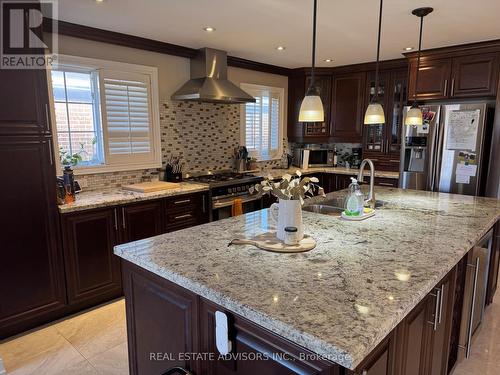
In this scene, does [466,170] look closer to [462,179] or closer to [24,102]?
[462,179]

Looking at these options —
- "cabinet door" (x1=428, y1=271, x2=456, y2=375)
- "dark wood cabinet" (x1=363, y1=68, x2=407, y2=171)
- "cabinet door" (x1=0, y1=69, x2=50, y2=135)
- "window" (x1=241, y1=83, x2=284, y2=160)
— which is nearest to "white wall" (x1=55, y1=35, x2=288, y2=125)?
"window" (x1=241, y1=83, x2=284, y2=160)

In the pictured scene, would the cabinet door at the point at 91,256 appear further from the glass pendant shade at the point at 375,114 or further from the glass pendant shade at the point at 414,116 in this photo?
the glass pendant shade at the point at 414,116

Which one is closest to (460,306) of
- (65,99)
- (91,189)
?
(91,189)

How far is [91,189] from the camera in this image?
11.0 feet

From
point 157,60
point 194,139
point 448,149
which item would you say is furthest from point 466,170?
point 157,60

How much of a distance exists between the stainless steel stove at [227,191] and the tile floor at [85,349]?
148cm

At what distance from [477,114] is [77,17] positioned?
4040 millimetres

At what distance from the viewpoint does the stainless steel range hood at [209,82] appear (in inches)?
147

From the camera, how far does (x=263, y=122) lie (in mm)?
5164

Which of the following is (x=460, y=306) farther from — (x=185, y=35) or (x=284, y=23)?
(x=185, y=35)

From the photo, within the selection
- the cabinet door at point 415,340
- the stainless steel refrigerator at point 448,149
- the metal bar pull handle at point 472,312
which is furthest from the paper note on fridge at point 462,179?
the cabinet door at point 415,340

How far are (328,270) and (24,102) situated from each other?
2.33m

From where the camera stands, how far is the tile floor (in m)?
2.22

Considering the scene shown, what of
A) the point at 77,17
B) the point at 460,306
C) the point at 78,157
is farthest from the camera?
the point at 78,157
